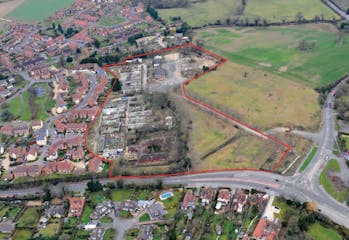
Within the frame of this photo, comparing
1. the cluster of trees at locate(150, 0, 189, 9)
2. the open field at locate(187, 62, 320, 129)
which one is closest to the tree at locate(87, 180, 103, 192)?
the open field at locate(187, 62, 320, 129)

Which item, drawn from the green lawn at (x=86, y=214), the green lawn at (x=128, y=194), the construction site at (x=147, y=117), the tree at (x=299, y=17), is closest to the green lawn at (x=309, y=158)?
the construction site at (x=147, y=117)

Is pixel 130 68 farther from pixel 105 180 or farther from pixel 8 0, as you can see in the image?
pixel 8 0

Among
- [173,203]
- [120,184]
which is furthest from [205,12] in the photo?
[173,203]

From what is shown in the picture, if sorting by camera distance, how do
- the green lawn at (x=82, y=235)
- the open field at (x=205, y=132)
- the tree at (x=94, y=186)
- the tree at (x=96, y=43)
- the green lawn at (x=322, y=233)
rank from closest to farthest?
the green lawn at (x=322, y=233)
the green lawn at (x=82, y=235)
the tree at (x=94, y=186)
the open field at (x=205, y=132)
the tree at (x=96, y=43)

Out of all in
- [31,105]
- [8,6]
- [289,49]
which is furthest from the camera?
[8,6]

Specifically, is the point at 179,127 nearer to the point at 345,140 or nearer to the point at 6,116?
the point at 345,140

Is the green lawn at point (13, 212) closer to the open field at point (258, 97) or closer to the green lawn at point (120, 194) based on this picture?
the green lawn at point (120, 194)
